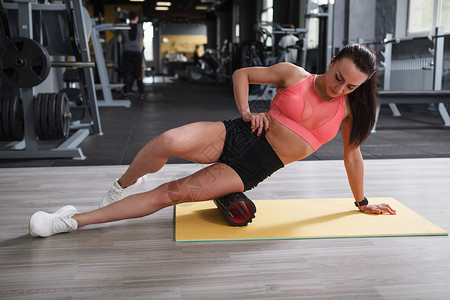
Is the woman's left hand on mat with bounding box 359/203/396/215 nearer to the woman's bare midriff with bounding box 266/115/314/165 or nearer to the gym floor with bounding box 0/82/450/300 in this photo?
the gym floor with bounding box 0/82/450/300

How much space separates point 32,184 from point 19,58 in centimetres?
87

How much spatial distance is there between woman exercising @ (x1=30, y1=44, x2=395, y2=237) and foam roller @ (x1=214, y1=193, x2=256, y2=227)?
0.03m

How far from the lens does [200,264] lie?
4.55 ft

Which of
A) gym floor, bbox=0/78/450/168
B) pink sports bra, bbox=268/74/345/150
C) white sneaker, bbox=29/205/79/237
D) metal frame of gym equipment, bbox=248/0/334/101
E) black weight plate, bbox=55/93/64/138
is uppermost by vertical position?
metal frame of gym equipment, bbox=248/0/334/101

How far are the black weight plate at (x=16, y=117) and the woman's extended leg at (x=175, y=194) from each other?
153 centimetres

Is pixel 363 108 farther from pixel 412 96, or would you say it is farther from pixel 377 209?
pixel 412 96

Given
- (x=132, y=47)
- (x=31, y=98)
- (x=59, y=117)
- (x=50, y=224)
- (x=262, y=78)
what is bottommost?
Result: (x=50, y=224)

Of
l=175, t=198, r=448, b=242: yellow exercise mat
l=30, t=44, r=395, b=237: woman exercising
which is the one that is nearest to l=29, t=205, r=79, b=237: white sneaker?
l=30, t=44, r=395, b=237: woman exercising

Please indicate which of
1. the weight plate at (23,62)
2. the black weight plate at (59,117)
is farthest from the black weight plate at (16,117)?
the black weight plate at (59,117)

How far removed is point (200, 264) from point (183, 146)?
0.39m

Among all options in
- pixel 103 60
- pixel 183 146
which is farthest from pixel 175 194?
pixel 103 60

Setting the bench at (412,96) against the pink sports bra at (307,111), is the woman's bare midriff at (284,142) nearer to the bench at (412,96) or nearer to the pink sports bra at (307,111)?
the pink sports bra at (307,111)

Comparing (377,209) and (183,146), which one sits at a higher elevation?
(183,146)

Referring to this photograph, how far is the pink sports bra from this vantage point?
1582 mm
